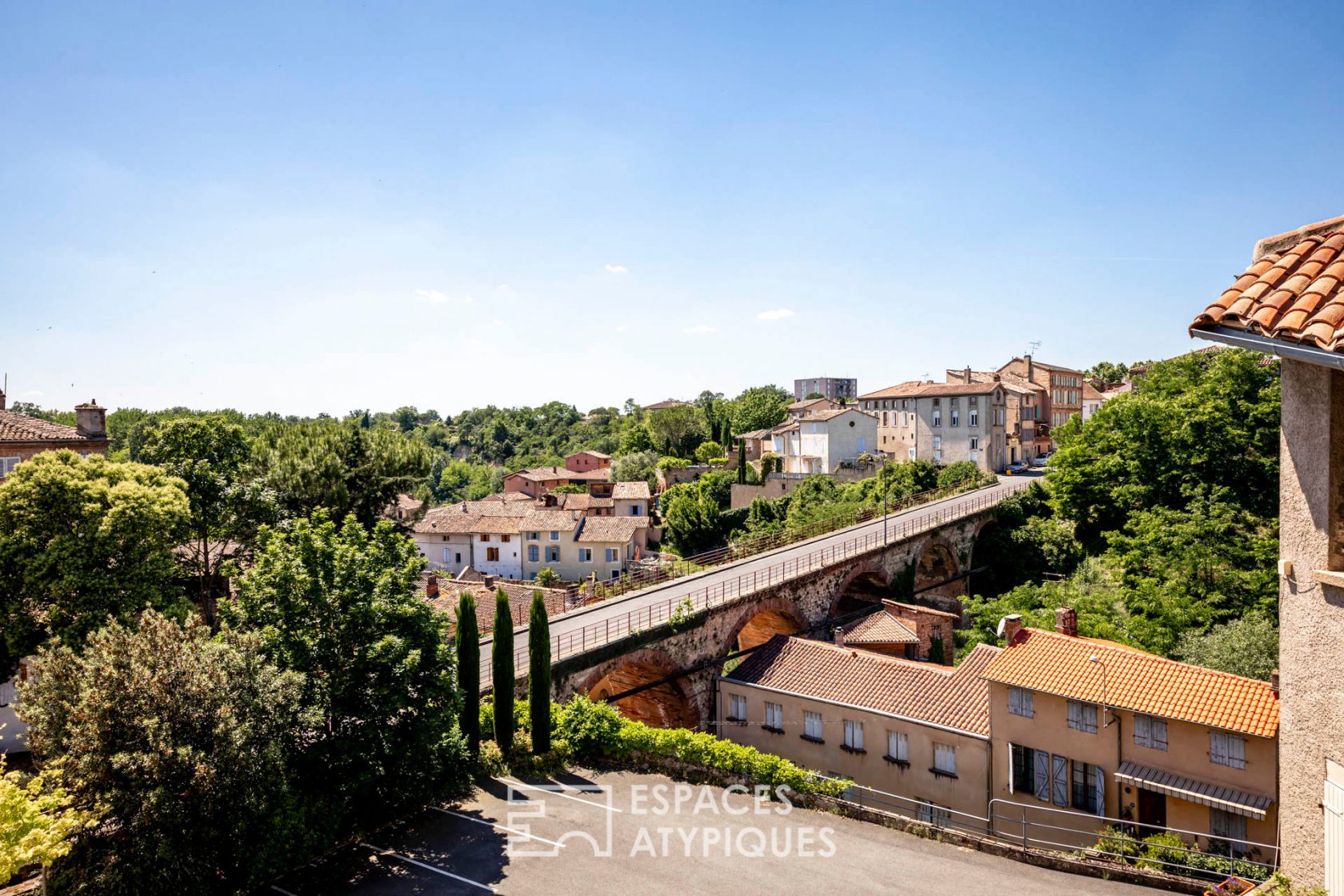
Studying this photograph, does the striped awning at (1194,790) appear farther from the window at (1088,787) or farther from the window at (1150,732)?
the window at (1088,787)

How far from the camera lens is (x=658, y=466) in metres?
79.6

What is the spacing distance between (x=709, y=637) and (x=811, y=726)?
438 cm

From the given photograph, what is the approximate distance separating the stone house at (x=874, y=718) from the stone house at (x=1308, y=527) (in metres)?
14.1

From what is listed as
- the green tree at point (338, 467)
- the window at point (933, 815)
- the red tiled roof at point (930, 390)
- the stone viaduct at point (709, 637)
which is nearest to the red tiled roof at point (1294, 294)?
the window at point (933, 815)

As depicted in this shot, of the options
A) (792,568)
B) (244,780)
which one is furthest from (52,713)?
(792,568)

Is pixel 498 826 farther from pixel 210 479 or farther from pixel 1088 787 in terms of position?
pixel 210 479

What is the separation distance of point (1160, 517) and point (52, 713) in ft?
115

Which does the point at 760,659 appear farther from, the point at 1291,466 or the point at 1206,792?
the point at 1291,466

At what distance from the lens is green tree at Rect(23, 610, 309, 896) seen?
37.0 ft

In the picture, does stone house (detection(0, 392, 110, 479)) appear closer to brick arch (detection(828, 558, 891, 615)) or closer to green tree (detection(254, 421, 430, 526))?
green tree (detection(254, 421, 430, 526))

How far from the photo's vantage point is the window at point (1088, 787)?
18234 mm

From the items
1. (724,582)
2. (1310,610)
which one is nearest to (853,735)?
(724,582)

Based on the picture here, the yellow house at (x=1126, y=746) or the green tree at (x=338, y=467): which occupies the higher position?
the green tree at (x=338, y=467)

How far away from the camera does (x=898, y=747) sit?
70.9ft
